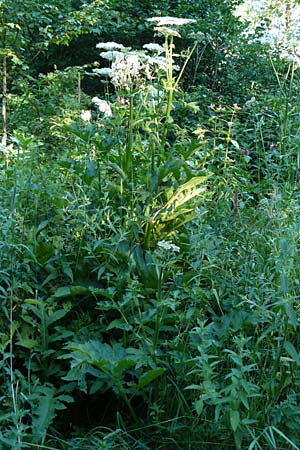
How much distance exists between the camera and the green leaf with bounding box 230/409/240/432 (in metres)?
2.03

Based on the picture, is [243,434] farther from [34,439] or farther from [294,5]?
[294,5]

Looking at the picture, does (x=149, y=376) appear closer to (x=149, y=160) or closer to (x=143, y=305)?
(x=143, y=305)

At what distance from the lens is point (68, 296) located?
2.75m

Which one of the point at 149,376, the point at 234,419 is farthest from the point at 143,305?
the point at 234,419

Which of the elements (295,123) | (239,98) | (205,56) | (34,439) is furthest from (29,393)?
(205,56)

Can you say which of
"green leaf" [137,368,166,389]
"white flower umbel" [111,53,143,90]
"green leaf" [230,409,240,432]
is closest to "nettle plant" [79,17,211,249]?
"white flower umbel" [111,53,143,90]

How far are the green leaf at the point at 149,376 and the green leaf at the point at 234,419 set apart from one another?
1.06 feet

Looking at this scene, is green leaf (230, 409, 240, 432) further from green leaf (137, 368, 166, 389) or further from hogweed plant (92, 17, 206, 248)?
hogweed plant (92, 17, 206, 248)

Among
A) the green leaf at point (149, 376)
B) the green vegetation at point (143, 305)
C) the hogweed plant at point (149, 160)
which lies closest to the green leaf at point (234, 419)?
the green vegetation at point (143, 305)

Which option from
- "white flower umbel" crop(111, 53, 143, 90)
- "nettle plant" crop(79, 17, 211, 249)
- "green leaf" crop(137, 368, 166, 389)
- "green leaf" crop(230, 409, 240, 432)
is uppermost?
"white flower umbel" crop(111, 53, 143, 90)

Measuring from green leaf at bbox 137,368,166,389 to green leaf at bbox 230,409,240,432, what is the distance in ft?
1.06

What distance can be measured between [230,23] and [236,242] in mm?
6287

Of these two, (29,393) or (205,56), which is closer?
(29,393)

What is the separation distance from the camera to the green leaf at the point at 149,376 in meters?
2.29
